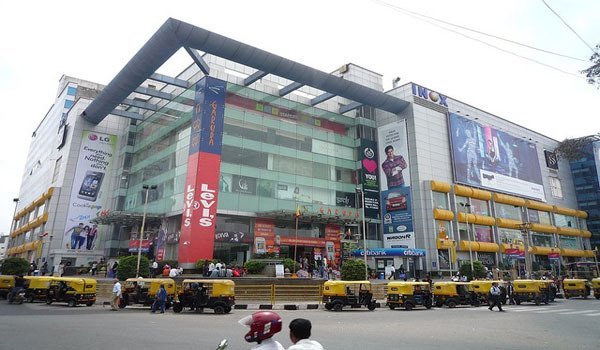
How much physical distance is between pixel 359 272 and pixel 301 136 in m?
22.1

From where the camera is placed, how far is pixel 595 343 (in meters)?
10.1

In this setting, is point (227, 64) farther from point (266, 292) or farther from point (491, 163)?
point (491, 163)

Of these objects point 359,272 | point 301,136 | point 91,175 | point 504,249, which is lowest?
point 359,272

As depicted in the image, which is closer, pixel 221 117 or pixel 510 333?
pixel 510 333

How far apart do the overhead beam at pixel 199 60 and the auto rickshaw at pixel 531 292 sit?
33145 mm

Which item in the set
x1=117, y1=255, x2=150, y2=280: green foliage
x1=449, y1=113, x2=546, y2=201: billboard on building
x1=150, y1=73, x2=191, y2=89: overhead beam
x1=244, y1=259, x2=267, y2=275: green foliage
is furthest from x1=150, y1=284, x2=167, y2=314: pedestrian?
x1=449, y1=113, x2=546, y2=201: billboard on building

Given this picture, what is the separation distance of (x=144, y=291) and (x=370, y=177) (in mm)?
34987

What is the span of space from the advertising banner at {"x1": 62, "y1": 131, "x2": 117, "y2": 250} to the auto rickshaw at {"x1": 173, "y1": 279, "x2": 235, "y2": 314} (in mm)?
36087

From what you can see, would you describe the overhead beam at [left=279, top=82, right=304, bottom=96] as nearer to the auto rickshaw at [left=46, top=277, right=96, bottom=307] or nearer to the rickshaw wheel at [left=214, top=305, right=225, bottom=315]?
the auto rickshaw at [left=46, top=277, right=96, bottom=307]

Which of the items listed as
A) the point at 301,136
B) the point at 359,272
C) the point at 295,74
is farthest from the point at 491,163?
the point at 359,272

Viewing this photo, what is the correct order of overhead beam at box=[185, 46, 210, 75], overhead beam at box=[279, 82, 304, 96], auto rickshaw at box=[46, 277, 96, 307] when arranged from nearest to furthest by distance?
auto rickshaw at box=[46, 277, 96, 307] → overhead beam at box=[185, 46, 210, 75] → overhead beam at box=[279, 82, 304, 96]

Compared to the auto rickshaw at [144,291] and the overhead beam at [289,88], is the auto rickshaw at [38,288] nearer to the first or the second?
the auto rickshaw at [144,291]

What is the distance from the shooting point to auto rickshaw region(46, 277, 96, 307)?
1978 centimetres

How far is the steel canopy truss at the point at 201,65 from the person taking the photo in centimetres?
3503
